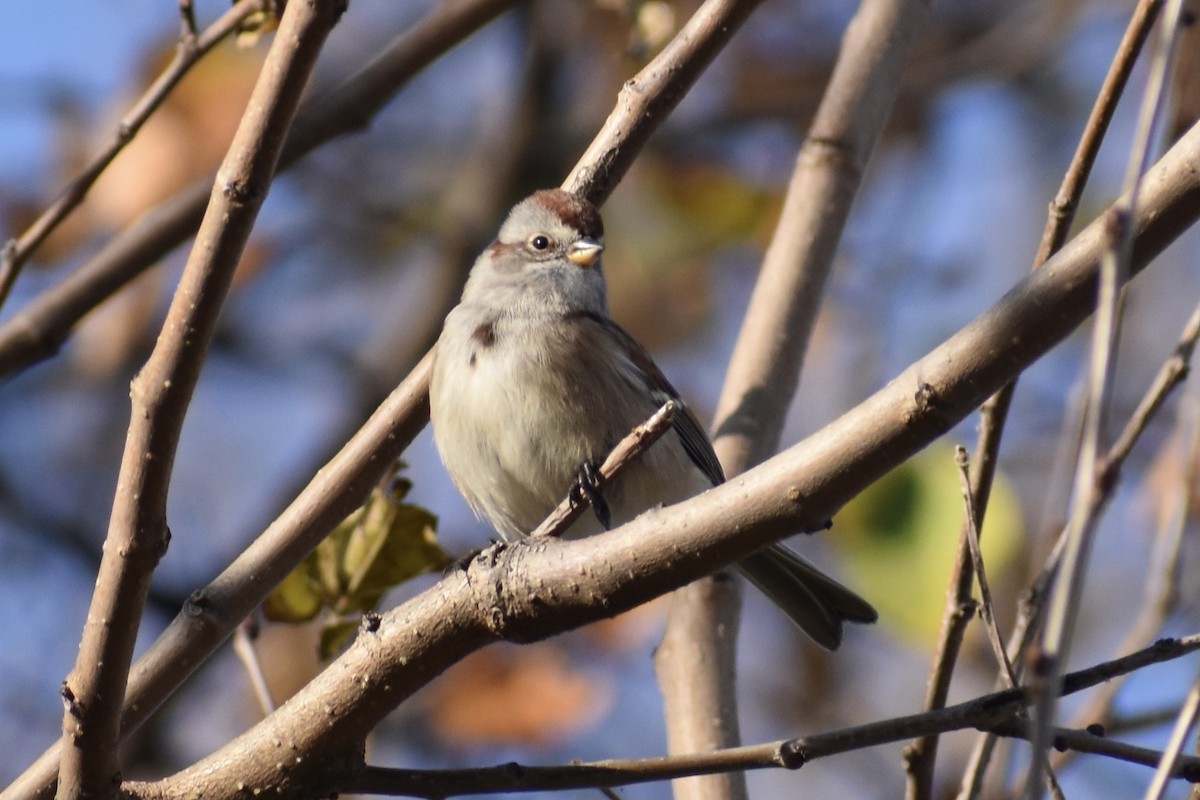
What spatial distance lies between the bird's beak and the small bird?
0.58 feet

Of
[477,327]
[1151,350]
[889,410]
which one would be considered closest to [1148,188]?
[889,410]

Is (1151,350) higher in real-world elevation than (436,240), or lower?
lower

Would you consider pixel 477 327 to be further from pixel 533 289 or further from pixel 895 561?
pixel 895 561

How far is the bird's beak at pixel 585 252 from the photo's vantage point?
454 cm

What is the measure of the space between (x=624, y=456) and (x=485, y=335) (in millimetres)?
1588

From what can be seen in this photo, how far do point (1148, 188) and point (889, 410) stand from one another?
431 mm

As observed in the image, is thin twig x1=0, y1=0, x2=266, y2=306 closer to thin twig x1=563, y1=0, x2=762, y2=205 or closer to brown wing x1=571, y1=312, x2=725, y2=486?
thin twig x1=563, y1=0, x2=762, y2=205

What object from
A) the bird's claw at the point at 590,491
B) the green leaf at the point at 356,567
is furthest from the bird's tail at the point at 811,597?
the green leaf at the point at 356,567

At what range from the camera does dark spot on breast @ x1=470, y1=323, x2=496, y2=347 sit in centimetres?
400

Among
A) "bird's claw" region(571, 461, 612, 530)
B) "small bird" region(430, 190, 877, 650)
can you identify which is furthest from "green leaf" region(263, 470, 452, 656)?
"small bird" region(430, 190, 877, 650)

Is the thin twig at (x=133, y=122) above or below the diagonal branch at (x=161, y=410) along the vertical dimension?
above

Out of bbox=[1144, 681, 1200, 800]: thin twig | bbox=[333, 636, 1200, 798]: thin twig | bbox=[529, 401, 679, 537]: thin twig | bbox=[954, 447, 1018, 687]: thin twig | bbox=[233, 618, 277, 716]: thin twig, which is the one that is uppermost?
bbox=[233, 618, 277, 716]: thin twig

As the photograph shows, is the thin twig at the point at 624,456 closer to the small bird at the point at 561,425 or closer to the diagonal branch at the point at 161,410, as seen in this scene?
the diagonal branch at the point at 161,410

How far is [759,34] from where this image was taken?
8242mm
